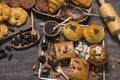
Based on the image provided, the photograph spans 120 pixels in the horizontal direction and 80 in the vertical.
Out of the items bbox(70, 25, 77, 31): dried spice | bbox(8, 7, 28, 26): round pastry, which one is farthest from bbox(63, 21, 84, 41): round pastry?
bbox(8, 7, 28, 26): round pastry

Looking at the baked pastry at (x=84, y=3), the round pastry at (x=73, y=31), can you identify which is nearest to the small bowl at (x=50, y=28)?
the round pastry at (x=73, y=31)

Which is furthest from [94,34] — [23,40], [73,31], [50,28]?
[23,40]

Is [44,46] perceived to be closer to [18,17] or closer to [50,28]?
[50,28]

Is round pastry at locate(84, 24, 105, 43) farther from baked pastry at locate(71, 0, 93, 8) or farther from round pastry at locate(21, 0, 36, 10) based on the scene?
round pastry at locate(21, 0, 36, 10)

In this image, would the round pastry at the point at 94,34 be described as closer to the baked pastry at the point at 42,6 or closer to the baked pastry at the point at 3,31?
the baked pastry at the point at 42,6

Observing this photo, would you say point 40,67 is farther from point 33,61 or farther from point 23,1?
point 23,1

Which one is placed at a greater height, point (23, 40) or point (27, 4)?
point (27, 4)
